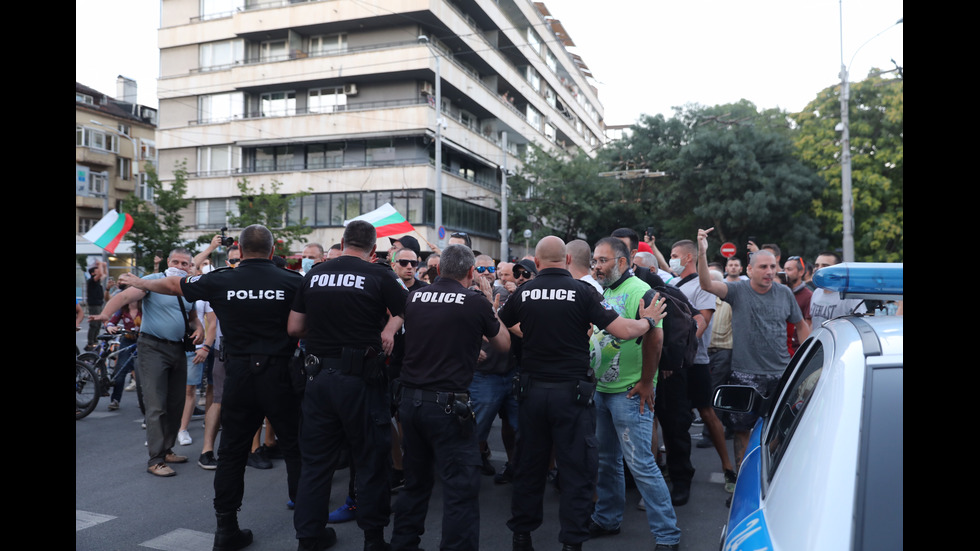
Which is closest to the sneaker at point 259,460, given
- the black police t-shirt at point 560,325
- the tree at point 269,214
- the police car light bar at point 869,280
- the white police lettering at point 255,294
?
the white police lettering at point 255,294

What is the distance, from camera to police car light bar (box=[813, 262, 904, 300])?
2.27 m

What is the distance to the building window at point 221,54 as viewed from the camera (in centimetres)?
3488

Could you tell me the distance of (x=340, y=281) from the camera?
4211 mm

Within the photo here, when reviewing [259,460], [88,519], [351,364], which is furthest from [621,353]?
[88,519]

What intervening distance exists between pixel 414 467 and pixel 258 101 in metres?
34.6

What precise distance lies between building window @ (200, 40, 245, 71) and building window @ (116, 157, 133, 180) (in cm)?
1314

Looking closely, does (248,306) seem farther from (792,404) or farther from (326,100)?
(326,100)

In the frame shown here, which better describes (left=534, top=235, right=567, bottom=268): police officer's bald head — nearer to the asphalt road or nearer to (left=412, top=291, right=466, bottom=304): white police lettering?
(left=412, top=291, right=466, bottom=304): white police lettering

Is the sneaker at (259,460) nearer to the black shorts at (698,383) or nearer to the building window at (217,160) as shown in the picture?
the black shorts at (698,383)

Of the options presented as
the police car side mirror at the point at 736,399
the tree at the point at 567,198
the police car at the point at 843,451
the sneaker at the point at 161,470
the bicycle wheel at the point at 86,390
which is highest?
the tree at the point at 567,198

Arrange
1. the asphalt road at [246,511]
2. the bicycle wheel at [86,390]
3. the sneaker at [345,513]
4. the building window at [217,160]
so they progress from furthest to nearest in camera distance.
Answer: the building window at [217,160] < the bicycle wheel at [86,390] < the sneaker at [345,513] < the asphalt road at [246,511]

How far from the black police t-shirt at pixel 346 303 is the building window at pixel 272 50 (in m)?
32.8

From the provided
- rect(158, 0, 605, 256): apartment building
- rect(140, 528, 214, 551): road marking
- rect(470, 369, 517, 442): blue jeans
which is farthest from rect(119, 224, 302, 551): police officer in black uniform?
rect(158, 0, 605, 256): apartment building
